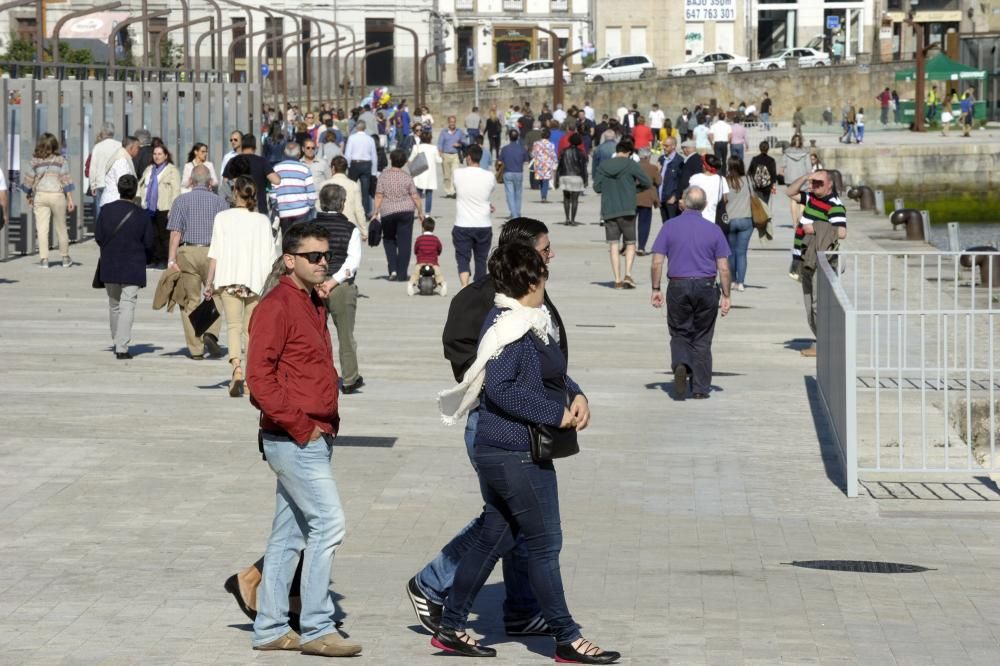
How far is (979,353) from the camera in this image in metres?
14.5

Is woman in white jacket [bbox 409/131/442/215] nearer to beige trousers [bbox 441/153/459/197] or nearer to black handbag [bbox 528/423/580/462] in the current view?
beige trousers [bbox 441/153/459/197]

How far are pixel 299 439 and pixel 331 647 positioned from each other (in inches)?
30.9

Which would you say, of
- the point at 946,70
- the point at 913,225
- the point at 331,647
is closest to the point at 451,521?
the point at 331,647

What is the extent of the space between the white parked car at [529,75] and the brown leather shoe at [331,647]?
246ft

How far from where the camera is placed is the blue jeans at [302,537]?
263 inches

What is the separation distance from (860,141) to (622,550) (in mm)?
53210

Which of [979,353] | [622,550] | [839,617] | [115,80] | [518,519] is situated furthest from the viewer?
[115,80]

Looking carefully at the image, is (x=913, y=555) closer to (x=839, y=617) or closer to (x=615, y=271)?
(x=839, y=617)

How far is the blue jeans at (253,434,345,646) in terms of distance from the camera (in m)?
6.69

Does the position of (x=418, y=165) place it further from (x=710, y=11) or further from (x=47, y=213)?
(x=710, y=11)

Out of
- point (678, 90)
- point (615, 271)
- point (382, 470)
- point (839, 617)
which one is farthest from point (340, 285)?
point (678, 90)

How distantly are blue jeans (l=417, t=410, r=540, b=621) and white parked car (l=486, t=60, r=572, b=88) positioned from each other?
74653mm

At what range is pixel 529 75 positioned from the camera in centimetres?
8269

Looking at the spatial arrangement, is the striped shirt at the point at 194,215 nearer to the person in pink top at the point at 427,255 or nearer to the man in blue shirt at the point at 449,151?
the person in pink top at the point at 427,255
